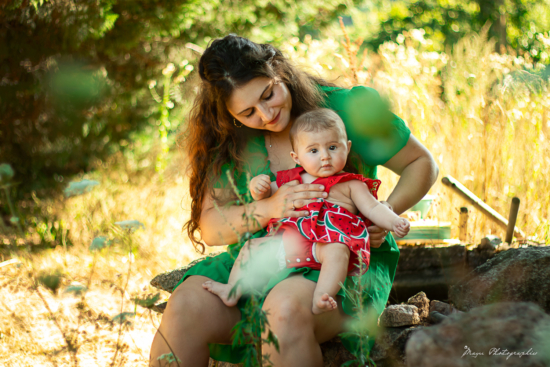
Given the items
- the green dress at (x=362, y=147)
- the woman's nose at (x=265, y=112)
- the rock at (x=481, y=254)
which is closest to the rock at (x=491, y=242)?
the rock at (x=481, y=254)

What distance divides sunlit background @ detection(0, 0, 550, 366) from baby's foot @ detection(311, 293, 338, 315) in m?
1.14

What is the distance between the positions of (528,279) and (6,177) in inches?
73.7

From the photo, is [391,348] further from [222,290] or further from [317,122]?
[317,122]

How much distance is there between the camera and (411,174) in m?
2.09

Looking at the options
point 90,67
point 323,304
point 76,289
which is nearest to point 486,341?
point 323,304

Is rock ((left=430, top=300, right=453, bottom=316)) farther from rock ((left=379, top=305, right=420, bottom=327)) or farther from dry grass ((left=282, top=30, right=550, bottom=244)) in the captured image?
dry grass ((left=282, top=30, right=550, bottom=244))

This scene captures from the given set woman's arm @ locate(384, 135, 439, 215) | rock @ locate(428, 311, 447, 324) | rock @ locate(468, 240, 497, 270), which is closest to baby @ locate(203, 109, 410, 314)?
woman's arm @ locate(384, 135, 439, 215)

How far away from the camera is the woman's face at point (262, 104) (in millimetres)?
1899

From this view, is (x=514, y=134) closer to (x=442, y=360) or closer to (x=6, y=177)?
(x=442, y=360)

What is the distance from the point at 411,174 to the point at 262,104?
77cm

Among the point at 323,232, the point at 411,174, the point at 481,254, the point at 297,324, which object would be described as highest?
the point at 411,174

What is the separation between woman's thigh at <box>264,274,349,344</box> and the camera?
1.47 meters

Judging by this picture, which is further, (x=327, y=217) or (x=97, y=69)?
(x=97, y=69)

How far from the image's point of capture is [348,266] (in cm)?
171
